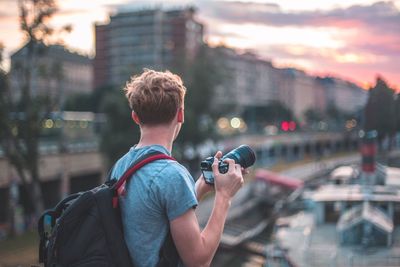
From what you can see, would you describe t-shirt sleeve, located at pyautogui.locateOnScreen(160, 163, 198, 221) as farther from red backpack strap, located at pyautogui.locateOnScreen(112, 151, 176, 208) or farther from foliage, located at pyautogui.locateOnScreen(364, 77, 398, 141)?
foliage, located at pyautogui.locateOnScreen(364, 77, 398, 141)

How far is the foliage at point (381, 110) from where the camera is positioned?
4.19 m

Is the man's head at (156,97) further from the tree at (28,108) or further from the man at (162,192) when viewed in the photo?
the tree at (28,108)

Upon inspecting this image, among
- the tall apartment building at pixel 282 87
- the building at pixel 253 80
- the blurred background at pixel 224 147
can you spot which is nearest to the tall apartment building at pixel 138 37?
the blurred background at pixel 224 147

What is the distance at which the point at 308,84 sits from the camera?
9519 centimetres

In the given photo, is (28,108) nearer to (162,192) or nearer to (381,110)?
(381,110)

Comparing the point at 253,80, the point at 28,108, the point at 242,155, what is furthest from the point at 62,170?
the point at 253,80

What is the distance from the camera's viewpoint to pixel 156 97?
161 cm

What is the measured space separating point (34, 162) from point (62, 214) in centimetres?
1399

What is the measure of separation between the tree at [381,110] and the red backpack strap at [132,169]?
3.02 meters

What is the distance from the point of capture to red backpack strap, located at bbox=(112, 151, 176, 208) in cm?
158

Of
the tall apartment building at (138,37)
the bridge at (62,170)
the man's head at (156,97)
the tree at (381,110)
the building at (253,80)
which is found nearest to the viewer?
the man's head at (156,97)

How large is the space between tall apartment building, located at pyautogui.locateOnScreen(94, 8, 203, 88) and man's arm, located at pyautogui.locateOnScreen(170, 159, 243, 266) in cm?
4829

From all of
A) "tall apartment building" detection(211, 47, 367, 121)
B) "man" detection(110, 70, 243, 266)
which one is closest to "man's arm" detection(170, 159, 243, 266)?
"man" detection(110, 70, 243, 266)

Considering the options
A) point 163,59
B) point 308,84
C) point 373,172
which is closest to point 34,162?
point 373,172
